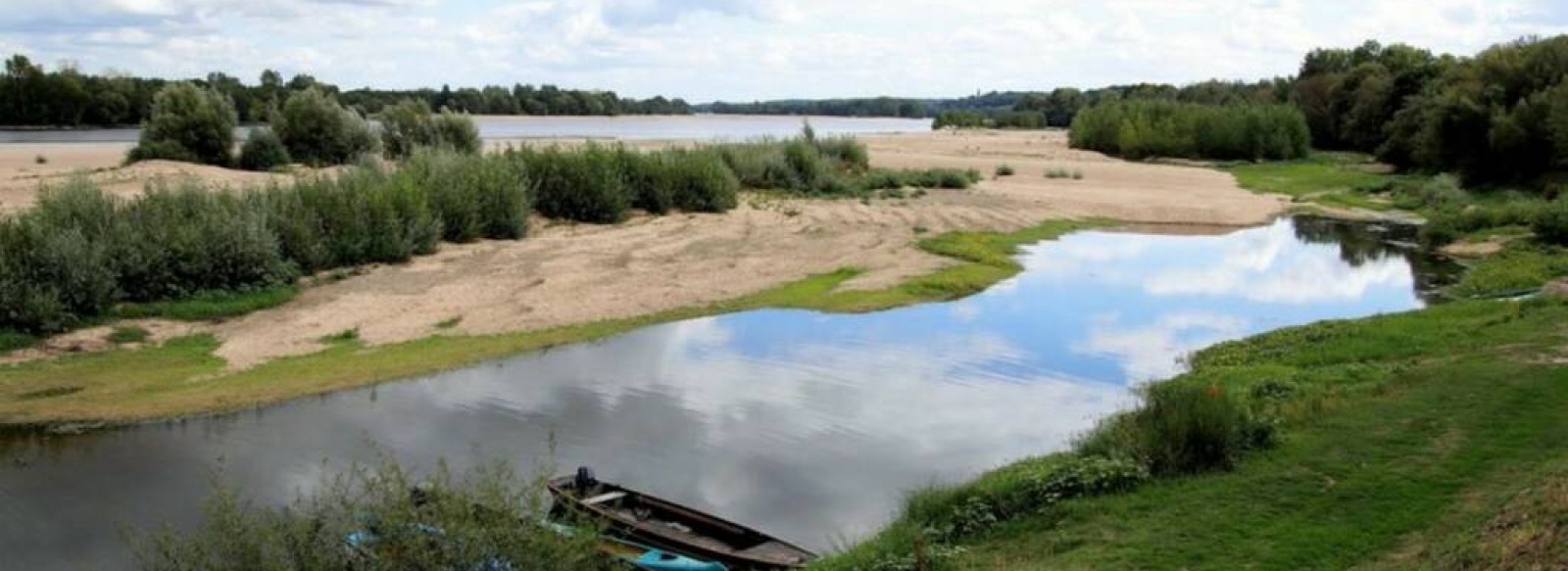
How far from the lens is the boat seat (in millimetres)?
12492

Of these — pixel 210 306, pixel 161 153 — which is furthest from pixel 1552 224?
pixel 161 153

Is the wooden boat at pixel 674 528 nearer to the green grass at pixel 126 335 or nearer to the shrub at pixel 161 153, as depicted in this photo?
the green grass at pixel 126 335

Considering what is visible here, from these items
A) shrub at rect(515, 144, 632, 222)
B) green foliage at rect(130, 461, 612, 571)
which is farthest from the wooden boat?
shrub at rect(515, 144, 632, 222)

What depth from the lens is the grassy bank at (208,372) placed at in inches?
741

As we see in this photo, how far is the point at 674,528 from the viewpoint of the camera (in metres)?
12.3

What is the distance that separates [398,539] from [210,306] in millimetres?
18720

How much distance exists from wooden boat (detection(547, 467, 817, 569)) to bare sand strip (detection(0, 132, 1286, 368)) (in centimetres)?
1182

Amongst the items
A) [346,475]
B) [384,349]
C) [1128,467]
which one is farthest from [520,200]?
[1128,467]

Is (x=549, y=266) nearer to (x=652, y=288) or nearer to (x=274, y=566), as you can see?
(x=652, y=288)

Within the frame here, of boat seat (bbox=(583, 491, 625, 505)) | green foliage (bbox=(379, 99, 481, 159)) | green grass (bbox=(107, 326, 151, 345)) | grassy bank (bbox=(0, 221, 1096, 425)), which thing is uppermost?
green foliage (bbox=(379, 99, 481, 159))

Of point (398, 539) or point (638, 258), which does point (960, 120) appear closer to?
point (638, 258)

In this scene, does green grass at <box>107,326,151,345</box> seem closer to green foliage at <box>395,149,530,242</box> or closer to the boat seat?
green foliage at <box>395,149,530,242</box>

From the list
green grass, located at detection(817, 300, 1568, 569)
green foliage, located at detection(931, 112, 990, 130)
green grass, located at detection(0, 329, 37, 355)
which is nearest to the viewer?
green grass, located at detection(817, 300, 1568, 569)

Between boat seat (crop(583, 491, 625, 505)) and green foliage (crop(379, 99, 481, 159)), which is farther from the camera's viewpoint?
green foliage (crop(379, 99, 481, 159))
